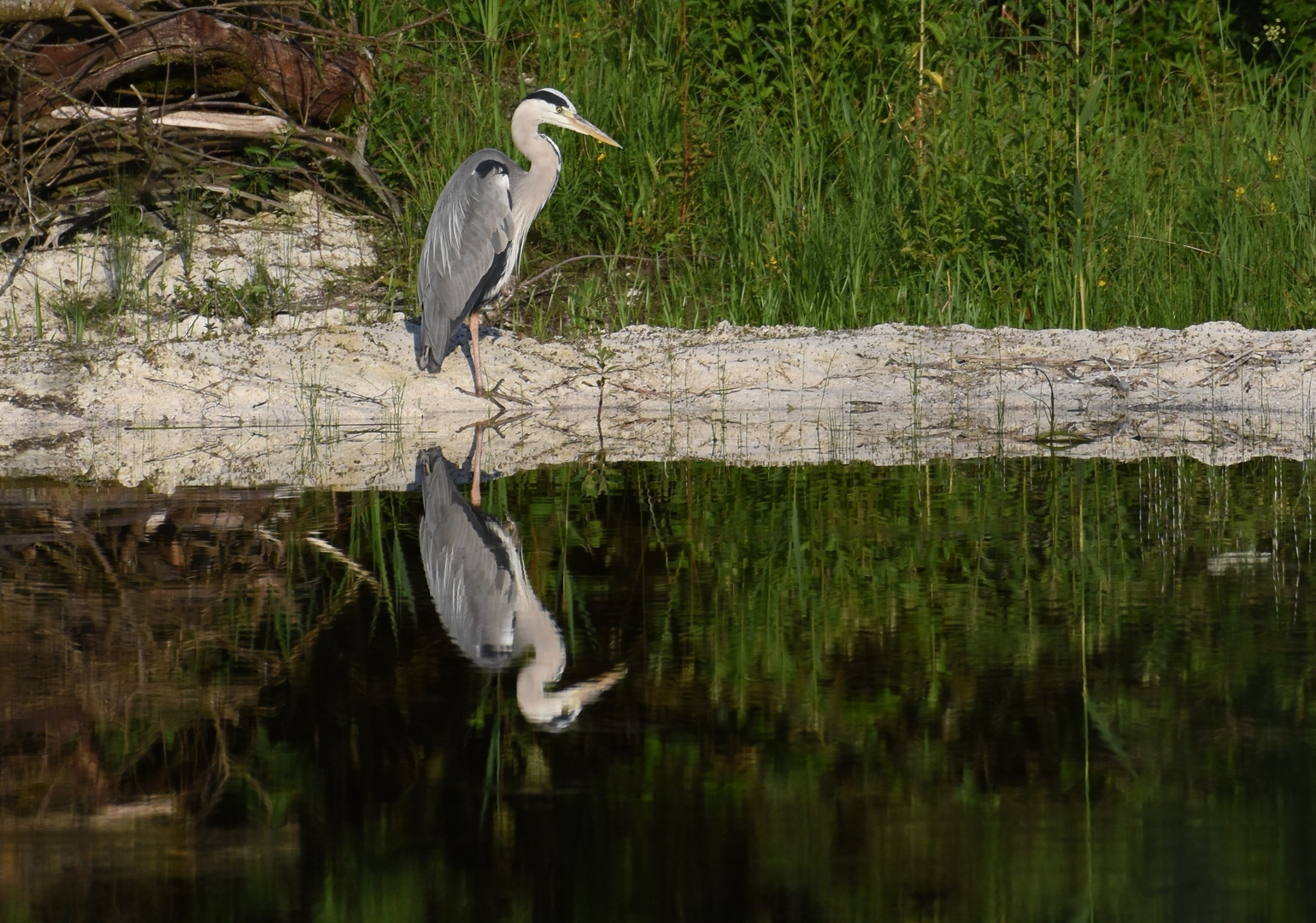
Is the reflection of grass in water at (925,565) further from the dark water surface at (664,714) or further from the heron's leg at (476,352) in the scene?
the heron's leg at (476,352)

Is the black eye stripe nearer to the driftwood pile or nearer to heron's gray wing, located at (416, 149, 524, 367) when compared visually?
heron's gray wing, located at (416, 149, 524, 367)

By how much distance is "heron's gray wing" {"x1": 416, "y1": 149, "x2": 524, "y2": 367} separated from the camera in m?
7.40

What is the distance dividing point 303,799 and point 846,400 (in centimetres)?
491

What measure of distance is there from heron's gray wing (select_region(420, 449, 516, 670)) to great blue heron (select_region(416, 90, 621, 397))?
86.3 inches

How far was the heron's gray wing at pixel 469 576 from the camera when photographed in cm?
351

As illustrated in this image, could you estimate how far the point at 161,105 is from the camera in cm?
888

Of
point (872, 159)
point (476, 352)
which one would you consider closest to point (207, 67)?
point (476, 352)

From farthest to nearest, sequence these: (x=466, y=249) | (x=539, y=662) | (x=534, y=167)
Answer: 1. (x=534, y=167)
2. (x=466, y=249)
3. (x=539, y=662)

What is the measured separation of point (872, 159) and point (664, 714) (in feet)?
20.4

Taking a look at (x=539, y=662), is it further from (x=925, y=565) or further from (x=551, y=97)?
(x=551, y=97)

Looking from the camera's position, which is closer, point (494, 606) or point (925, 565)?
point (494, 606)

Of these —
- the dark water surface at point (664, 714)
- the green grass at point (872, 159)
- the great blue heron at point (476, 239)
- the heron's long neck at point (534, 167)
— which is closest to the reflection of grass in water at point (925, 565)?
the dark water surface at point (664, 714)

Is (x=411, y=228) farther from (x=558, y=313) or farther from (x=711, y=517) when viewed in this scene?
(x=711, y=517)

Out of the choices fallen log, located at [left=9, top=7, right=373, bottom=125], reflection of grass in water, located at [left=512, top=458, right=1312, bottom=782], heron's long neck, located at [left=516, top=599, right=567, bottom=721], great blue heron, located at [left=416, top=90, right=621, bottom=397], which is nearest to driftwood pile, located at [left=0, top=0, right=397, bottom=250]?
fallen log, located at [left=9, top=7, right=373, bottom=125]
